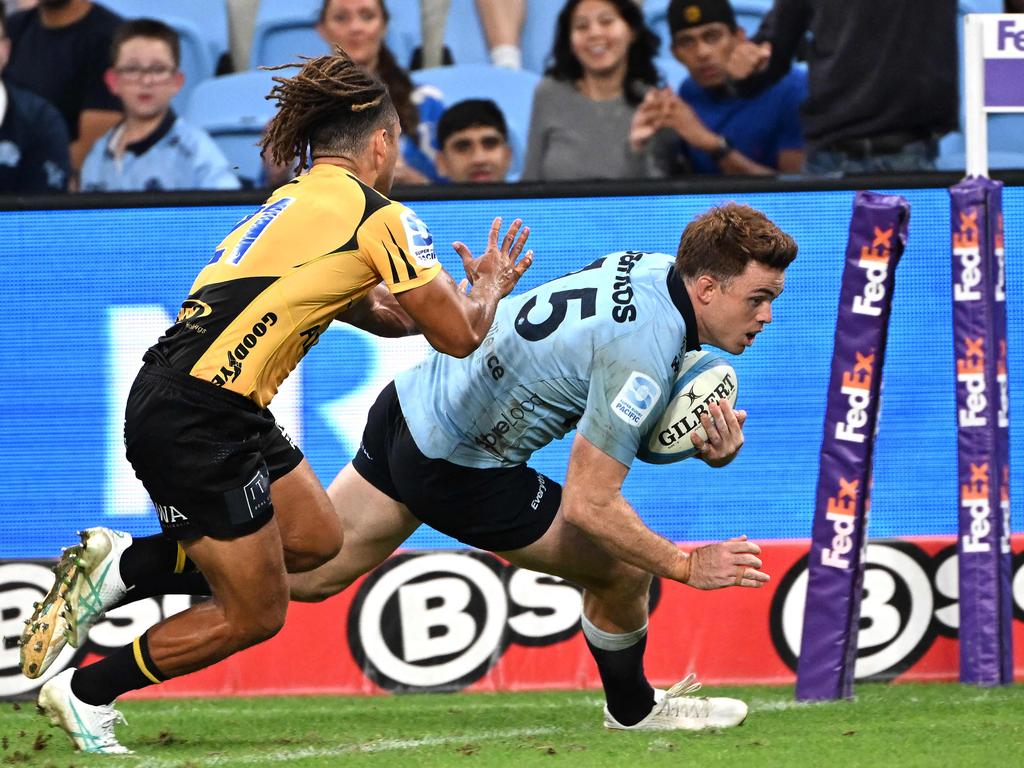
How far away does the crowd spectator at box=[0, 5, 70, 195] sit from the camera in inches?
309

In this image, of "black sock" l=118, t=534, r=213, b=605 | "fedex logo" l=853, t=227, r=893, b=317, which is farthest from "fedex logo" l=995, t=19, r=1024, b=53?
"black sock" l=118, t=534, r=213, b=605

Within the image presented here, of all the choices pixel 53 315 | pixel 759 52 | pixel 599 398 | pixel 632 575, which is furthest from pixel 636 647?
pixel 759 52

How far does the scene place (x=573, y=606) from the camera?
6469 millimetres

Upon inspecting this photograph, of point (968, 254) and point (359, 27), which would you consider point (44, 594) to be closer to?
point (359, 27)

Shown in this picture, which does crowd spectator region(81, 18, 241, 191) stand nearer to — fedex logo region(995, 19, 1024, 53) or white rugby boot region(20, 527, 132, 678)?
white rugby boot region(20, 527, 132, 678)

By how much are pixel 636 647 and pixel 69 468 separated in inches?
109

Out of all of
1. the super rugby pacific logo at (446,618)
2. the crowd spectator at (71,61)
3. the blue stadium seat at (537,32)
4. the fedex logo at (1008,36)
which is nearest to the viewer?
the fedex logo at (1008,36)

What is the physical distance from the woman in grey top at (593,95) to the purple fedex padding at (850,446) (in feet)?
6.68

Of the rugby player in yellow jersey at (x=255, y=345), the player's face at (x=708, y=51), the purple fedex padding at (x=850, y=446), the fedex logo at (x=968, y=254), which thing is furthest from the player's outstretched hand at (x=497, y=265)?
the player's face at (x=708, y=51)

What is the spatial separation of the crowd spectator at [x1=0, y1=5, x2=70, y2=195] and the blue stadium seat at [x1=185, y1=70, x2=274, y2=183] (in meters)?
0.73

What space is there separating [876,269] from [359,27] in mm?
3351

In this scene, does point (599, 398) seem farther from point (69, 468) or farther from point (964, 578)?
point (69, 468)

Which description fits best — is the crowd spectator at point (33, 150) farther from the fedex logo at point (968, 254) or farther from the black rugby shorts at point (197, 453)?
the fedex logo at point (968, 254)

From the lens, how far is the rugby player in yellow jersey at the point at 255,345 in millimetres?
4547
